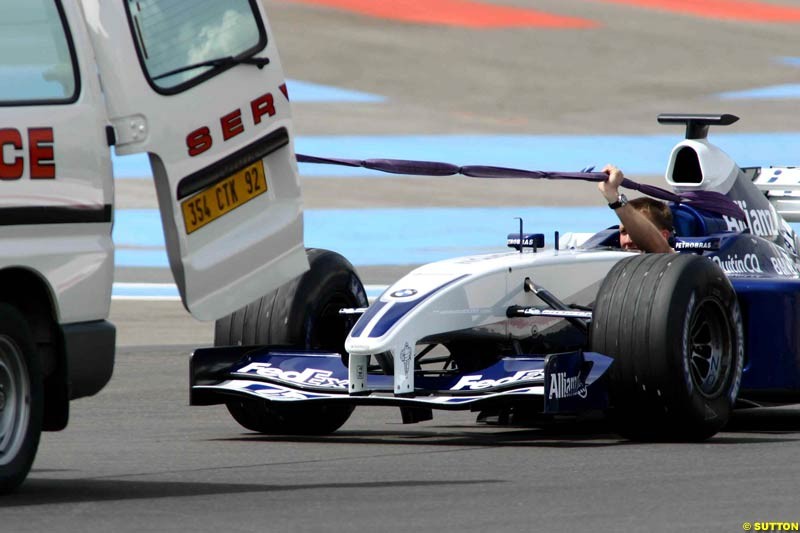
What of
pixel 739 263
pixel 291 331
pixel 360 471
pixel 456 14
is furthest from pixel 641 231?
pixel 456 14

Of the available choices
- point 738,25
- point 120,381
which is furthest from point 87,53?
point 738,25

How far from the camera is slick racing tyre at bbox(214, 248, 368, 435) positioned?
32.1 feet

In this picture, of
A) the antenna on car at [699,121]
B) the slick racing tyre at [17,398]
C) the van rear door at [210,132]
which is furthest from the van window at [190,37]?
the antenna on car at [699,121]

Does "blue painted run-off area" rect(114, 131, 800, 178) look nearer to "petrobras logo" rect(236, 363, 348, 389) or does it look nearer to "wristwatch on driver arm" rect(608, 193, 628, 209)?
Answer: "wristwatch on driver arm" rect(608, 193, 628, 209)

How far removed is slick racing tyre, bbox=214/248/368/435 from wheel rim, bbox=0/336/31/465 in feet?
8.87

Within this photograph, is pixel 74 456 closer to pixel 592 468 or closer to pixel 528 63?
pixel 592 468

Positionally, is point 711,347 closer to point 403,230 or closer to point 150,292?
point 150,292

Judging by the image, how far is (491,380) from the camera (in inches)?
348

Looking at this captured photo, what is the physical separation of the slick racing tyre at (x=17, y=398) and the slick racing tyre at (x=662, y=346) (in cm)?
315

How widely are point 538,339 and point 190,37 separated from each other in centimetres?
303

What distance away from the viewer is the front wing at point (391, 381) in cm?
867

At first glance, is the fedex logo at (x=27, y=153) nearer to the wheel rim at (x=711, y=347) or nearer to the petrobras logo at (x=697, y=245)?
the wheel rim at (x=711, y=347)

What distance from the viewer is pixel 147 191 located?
2603 centimetres

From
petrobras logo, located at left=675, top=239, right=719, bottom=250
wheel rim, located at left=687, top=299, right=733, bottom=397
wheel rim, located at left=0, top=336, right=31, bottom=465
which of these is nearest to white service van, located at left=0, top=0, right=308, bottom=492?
wheel rim, located at left=0, top=336, right=31, bottom=465
